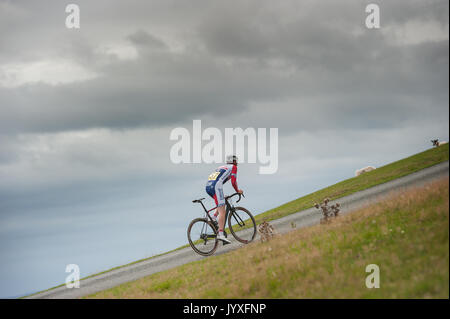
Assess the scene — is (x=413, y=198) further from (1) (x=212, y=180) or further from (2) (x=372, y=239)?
(1) (x=212, y=180)

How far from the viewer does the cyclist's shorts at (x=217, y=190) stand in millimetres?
13758

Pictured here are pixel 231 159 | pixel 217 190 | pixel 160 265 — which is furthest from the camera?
pixel 160 265

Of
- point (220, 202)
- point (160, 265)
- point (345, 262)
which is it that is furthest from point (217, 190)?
point (345, 262)

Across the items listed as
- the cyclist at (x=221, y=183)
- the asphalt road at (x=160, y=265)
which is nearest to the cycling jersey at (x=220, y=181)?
the cyclist at (x=221, y=183)

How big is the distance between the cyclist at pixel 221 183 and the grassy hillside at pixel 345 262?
5.25 feet

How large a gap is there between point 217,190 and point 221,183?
0.97 ft

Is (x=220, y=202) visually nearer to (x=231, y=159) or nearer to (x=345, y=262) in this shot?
(x=231, y=159)

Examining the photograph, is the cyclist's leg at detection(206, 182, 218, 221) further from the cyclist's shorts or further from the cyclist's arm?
the cyclist's arm

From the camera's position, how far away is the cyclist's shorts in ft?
45.1

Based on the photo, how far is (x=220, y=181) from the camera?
544 inches

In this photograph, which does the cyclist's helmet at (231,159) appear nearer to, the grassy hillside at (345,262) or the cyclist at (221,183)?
the cyclist at (221,183)

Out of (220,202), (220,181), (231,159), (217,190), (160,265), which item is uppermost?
(231,159)

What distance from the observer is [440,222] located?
8836 millimetres
